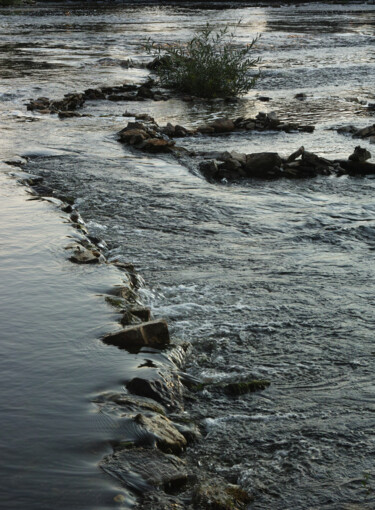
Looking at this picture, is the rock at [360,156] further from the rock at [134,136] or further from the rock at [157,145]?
the rock at [134,136]

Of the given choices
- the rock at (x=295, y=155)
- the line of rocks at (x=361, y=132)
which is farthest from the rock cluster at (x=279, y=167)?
the line of rocks at (x=361, y=132)

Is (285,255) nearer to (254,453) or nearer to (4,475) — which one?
(254,453)

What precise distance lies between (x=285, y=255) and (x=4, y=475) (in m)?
4.04

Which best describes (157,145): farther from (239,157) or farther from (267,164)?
(267,164)

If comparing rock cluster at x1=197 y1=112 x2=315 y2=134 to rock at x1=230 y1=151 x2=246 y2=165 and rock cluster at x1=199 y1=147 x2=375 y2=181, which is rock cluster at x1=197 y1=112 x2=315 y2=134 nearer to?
rock at x1=230 y1=151 x2=246 y2=165

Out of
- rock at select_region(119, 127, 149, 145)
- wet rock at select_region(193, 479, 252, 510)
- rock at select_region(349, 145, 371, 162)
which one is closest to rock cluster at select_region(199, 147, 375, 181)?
rock at select_region(349, 145, 371, 162)

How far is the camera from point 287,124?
12.6 m

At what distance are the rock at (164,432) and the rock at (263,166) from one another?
245 inches

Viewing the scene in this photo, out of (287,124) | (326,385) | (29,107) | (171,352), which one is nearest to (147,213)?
(171,352)

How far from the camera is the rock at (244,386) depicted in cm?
429

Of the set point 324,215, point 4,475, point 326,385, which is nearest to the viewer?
point 4,475

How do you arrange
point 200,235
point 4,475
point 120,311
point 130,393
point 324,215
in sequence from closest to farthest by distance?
point 4,475
point 130,393
point 120,311
point 200,235
point 324,215

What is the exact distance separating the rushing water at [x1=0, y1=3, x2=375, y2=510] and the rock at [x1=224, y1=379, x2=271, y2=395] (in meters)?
0.05

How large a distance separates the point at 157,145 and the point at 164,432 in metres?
7.66
